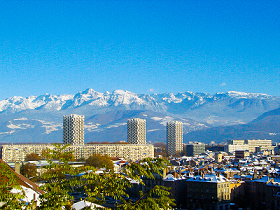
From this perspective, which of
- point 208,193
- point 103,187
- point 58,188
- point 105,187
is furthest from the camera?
point 208,193

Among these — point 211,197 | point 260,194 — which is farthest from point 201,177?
point 260,194

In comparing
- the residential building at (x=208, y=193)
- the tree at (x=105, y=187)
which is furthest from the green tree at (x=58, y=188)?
the residential building at (x=208, y=193)

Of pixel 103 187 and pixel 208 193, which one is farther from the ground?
pixel 103 187

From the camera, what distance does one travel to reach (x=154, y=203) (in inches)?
515

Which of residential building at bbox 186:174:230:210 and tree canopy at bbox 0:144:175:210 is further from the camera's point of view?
residential building at bbox 186:174:230:210

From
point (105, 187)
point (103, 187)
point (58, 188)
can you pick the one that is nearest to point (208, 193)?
point (105, 187)

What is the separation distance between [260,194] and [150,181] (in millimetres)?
19019

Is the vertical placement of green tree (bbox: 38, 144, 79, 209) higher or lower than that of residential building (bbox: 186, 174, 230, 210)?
higher

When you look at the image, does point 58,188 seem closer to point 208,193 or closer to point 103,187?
point 103,187

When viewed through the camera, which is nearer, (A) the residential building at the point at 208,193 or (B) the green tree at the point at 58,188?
(B) the green tree at the point at 58,188

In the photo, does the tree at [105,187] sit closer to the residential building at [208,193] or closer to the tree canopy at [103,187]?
the tree canopy at [103,187]

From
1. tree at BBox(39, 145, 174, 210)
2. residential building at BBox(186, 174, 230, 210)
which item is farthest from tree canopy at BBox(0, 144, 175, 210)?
residential building at BBox(186, 174, 230, 210)

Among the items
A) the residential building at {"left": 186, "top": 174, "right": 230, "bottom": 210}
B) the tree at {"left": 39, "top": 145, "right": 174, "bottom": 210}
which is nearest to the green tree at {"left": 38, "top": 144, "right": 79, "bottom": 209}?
the tree at {"left": 39, "top": 145, "right": 174, "bottom": 210}

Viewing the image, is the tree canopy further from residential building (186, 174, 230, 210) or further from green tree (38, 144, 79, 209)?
residential building (186, 174, 230, 210)
